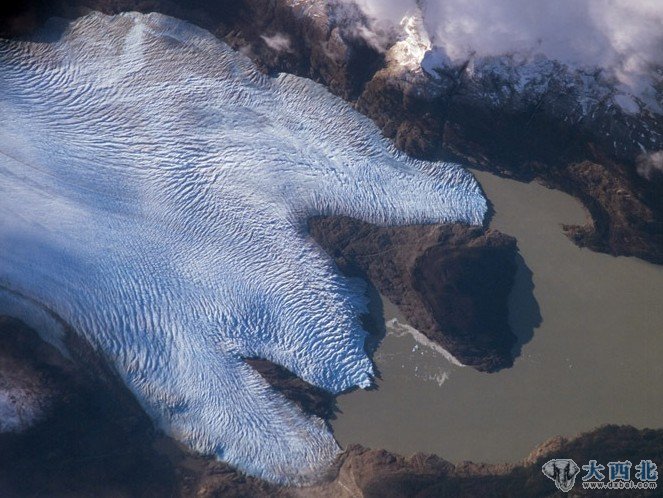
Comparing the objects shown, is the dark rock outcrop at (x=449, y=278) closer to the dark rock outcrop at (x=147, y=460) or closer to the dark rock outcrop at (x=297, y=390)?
the dark rock outcrop at (x=147, y=460)

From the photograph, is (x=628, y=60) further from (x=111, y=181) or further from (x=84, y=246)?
(x=84, y=246)

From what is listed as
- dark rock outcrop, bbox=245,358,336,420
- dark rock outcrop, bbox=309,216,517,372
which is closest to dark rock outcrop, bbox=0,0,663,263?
dark rock outcrop, bbox=309,216,517,372

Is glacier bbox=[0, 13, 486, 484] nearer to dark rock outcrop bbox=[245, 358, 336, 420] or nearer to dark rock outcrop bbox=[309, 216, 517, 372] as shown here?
dark rock outcrop bbox=[245, 358, 336, 420]

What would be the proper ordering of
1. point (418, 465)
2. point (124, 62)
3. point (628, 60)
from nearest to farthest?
point (628, 60)
point (418, 465)
point (124, 62)

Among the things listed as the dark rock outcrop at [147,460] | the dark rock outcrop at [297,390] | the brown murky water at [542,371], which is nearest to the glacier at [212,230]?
the dark rock outcrop at [297,390]

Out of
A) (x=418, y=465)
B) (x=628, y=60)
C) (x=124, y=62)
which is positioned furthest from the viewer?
(x=124, y=62)

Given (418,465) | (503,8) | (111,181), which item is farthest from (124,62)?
(418,465)

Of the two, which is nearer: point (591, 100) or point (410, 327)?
point (591, 100)
